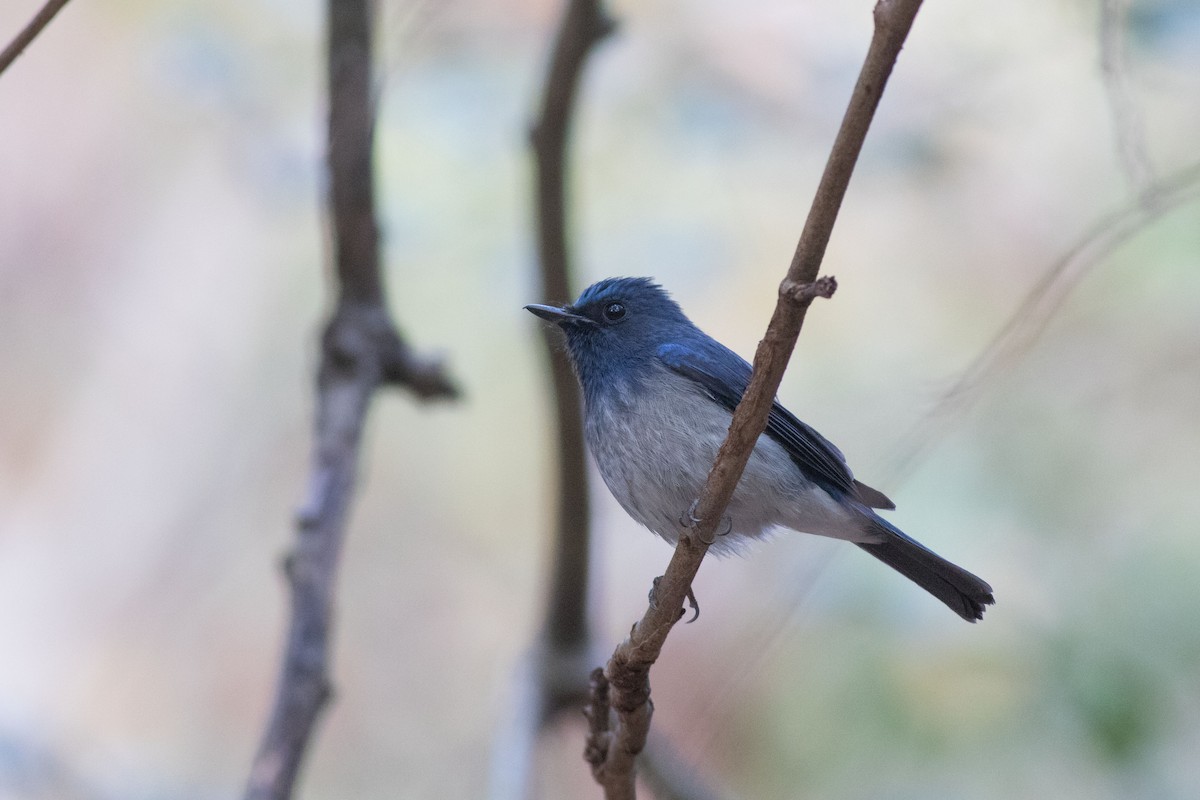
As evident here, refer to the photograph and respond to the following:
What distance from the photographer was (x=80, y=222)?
6484 mm

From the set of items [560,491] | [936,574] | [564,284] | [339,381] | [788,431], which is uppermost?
[788,431]

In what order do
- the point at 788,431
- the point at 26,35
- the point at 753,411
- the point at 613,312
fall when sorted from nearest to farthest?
the point at 753,411 → the point at 26,35 → the point at 788,431 → the point at 613,312

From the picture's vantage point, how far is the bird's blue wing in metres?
3.56

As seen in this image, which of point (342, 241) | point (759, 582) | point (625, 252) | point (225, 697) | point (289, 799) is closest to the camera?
point (289, 799)

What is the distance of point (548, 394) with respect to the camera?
4781mm

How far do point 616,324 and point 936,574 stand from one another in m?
1.23

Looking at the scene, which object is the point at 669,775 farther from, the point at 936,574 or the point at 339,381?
the point at 339,381

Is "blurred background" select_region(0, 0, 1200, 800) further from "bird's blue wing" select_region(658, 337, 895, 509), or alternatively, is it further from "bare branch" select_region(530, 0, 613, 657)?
"bird's blue wing" select_region(658, 337, 895, 509)

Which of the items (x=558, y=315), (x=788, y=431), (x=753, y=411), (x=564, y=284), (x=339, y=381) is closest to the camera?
(x=753, y=411)

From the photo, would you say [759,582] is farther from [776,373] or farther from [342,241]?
[776,373]

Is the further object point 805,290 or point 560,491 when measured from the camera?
point 560,491

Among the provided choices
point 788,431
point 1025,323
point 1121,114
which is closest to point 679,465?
point 788,431

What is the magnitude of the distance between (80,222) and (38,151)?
47 cm

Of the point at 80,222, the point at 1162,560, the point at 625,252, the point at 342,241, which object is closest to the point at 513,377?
the point at 625,252
